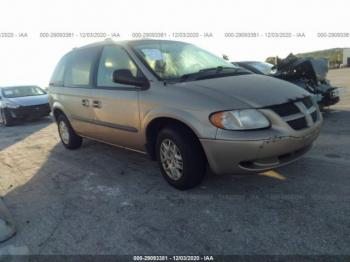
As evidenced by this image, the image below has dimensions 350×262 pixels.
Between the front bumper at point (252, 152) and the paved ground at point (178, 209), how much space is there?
0.38 m

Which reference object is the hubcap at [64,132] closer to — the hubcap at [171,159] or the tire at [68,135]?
the tire at [68,135]

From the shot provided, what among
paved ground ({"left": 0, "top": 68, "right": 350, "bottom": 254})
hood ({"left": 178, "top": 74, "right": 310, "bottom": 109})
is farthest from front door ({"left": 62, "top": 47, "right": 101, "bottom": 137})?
hood ({"left": 178, "top": 74, "right": 310, "bottom": 109})

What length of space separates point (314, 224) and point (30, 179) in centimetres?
371

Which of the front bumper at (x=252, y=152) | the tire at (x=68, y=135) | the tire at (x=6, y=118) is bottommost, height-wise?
the tire at (x=6, y=118)

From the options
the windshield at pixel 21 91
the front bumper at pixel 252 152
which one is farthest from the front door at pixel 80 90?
the windshield at pixel 21 91

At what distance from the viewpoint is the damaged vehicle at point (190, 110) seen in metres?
3.05

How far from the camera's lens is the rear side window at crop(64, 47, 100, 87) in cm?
483

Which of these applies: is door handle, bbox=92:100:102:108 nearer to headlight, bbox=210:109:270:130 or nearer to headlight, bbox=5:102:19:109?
headlight, bbox=210:109:270:130

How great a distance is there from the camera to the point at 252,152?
3006 millimetres

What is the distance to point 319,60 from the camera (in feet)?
22.6

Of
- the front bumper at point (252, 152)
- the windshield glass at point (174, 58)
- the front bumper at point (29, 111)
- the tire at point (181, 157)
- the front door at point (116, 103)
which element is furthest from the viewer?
the front bumper at point (29, 111)

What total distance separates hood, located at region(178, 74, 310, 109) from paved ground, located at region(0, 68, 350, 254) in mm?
972

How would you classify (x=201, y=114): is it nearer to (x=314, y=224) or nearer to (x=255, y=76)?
(x=255, y=76)

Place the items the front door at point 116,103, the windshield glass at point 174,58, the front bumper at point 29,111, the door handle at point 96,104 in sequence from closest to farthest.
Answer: the windshield glass at point 174,58, the front door at point 116,103, the door handle at point 96,104, the front bumper at point 29,111
